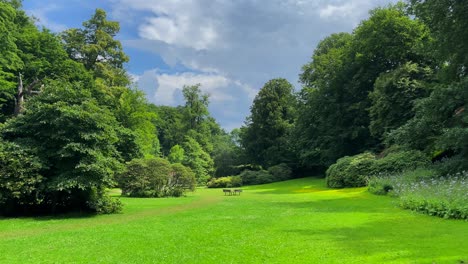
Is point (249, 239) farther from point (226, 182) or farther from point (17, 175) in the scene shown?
point (226, 182)

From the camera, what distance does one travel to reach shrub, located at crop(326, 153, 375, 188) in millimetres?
29328

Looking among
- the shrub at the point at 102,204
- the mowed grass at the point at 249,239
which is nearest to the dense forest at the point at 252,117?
the shrub at the point at 102,204

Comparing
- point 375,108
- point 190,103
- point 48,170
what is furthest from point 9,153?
point 190,103

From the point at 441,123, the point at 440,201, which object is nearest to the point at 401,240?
the point at 440,201

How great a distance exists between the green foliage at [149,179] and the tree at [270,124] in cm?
2777

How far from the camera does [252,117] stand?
6147 centimetres

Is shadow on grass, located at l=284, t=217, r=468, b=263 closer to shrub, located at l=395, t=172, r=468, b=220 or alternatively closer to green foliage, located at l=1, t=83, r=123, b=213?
shrub, located at l=395, t=172, r=468, b=220

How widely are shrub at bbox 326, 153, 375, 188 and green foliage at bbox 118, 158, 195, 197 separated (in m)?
13.0

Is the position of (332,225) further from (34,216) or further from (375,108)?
(375,108)

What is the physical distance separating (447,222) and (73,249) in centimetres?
1039

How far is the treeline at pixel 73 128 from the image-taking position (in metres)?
16.4

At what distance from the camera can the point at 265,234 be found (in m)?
10.5

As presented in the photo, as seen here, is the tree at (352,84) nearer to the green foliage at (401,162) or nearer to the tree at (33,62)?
the green foliage at (401,162)

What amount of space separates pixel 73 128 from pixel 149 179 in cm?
1334
